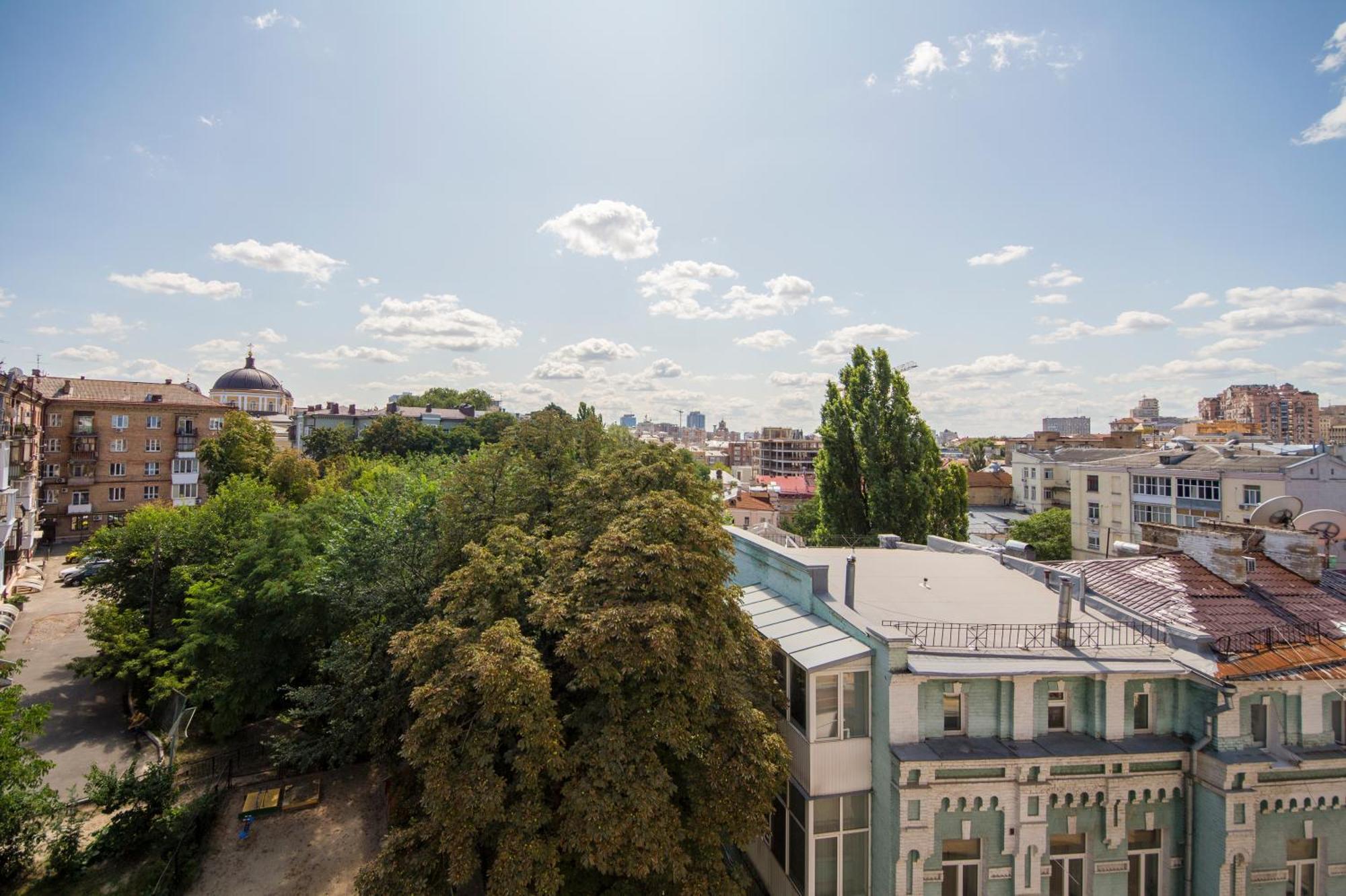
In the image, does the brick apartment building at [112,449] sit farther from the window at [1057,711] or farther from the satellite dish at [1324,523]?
the satellite dish at [1324,523]

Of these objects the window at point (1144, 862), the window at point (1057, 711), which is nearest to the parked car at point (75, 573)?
the window at point (1057, 711)

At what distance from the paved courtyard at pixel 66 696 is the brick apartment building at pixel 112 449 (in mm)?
17818

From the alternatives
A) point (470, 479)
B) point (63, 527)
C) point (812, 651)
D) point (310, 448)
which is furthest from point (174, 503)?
point (812, 651)

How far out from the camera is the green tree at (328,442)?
255ft

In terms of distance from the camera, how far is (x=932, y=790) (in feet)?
35.0

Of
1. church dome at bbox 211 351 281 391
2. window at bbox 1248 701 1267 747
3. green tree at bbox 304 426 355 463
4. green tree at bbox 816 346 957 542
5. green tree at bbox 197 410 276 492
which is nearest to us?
window at bbox 1248 701 1267 747

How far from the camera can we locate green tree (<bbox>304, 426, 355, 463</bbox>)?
3059 inches

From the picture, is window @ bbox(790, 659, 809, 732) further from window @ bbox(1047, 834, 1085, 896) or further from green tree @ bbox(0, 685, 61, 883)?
green tree @ bbox(0, 685, 61, 883)

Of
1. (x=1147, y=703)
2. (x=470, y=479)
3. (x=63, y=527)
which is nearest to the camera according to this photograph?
(x=1147, y=703)

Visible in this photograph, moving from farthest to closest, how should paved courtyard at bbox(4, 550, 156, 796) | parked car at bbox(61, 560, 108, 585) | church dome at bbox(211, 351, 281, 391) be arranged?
church dome at bbox(211, 351, 281, 391)
parked car at bbox(61, 560, 108, 585)
paved courtyard at bbox(4, 550, 156, 796)

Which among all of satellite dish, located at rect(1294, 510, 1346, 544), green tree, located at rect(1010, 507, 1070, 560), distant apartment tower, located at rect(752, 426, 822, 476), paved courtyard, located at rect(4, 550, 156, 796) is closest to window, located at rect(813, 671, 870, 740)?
satellite dish, located at rect(1294, 510, 1346, 544)

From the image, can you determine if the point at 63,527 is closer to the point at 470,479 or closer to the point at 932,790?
the point at 470,479

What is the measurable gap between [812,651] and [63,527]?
62.7 m

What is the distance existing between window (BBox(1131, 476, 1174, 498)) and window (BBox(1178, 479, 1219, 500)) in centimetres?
63
